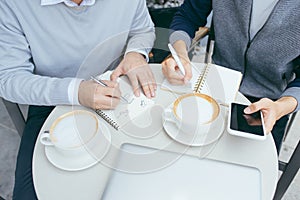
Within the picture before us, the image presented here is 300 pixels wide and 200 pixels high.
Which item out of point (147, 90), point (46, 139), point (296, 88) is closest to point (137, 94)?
point (147, 90)

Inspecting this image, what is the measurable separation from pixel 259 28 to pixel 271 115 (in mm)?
294

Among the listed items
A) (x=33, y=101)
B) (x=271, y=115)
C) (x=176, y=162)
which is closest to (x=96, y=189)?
(x=176, y=162)

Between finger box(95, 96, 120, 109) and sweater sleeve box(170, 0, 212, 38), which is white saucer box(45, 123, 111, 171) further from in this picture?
sweater sleeve box(170, 0, 212, 38)

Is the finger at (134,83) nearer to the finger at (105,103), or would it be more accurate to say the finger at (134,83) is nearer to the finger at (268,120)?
the finger at (105,103)

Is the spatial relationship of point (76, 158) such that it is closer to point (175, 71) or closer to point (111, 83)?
point (111, 83)

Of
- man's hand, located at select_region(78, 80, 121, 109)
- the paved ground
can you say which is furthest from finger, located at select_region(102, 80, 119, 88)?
the paved ground

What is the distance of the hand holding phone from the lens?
1.92 feet

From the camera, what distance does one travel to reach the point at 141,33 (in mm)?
934

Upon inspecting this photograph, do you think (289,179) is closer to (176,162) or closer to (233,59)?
(233,59)

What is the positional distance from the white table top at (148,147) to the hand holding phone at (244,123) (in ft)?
0.16

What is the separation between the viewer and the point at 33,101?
0.73 meters

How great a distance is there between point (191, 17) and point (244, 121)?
1.68 feet

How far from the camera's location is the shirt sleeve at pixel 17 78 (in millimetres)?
706

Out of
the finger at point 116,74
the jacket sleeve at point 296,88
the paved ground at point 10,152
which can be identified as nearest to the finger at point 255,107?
the jacket sleeve at point 296,88
